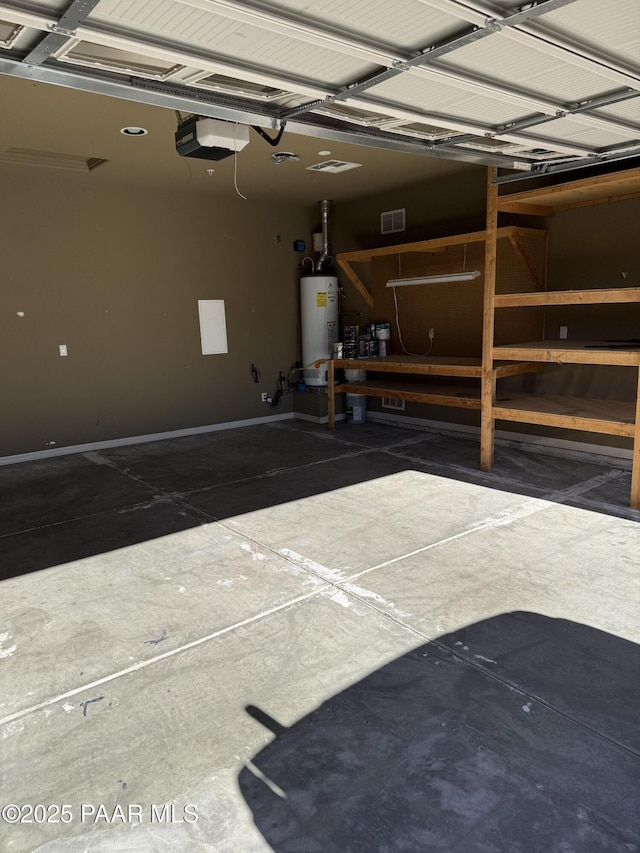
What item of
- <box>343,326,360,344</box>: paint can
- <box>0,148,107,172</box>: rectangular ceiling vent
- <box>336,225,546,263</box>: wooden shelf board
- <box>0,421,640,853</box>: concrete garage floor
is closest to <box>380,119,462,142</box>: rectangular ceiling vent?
<box>336,225,546,263</box>: wooden shelf board

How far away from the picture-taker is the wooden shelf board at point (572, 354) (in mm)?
3990

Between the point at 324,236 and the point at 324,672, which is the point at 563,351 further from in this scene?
the point at 324,236

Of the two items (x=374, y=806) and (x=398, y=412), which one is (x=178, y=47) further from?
(x=398, y=412)

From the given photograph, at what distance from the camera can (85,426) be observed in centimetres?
630

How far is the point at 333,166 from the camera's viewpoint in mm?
5594

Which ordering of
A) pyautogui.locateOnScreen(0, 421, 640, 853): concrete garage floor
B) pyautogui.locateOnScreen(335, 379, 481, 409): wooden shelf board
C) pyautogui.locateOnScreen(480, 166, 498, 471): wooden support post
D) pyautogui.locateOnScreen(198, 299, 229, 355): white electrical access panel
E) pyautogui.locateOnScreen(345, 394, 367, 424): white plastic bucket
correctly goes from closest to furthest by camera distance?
pyautogui.locateOnScreen(0, 421, 640, 853): concrete garage floor, pyautogui.locateOnScreen(480, 166, 498, 471): wooden support post, pyautogui.locateOnScreen(335, 379, 481, 409): wooden shelf board, pyautogui.locateOnScreen(198, 299, 229, 355): white electrical access panel, pyautogui.locateOnScreen(345, 394, 367, 424): white plastic bucket

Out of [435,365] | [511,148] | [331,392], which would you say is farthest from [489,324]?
[331,392]

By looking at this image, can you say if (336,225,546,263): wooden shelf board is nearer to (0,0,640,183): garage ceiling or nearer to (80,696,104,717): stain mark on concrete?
(0,0,640,183): garage ceiling

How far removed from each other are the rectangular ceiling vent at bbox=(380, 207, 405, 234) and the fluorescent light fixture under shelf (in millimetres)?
614

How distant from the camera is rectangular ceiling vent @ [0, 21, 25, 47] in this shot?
1.96 meters

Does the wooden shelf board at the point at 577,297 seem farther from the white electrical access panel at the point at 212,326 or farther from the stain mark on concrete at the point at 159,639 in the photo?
the white electrical access panel at the point at 212,326

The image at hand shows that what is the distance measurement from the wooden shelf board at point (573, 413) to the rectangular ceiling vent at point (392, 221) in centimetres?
269

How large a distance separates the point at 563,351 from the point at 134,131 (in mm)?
3585

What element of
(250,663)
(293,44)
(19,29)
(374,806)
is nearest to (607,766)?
(374,806)
